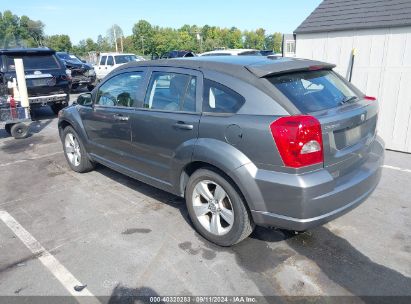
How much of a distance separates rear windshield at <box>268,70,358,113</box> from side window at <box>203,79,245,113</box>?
0.35 metres

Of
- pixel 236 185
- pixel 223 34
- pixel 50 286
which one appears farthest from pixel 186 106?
pixel 223 34

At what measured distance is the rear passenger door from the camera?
3.50 metres

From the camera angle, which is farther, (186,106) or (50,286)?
(186,106)

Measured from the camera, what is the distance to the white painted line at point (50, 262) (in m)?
2.86

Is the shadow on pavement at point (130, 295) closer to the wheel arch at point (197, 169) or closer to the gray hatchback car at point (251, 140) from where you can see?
the gray hatchback car at point (251, 140)

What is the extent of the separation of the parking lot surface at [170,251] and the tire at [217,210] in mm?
144

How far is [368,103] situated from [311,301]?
6.46ft

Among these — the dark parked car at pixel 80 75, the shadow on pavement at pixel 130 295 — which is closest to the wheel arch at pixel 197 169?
the shadow on pavement at pixel 130 295

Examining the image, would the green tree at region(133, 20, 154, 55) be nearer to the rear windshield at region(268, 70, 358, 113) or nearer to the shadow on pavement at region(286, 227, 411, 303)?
the rear windshield at region(268, 70, 358, 113)

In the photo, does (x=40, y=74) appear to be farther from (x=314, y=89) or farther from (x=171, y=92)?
(x=314, y=89)

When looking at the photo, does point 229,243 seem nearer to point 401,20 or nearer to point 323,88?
point 323,88

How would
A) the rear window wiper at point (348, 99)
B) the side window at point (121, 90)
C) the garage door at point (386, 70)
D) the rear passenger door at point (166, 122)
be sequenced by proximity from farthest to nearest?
the garage door at point (386, 70) < the side window at point (121, 90) < the rear passenger door at point (166, 122) < the rear window wiper at point (348, 99)

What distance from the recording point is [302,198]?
9.17ft

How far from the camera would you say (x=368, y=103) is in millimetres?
3539
